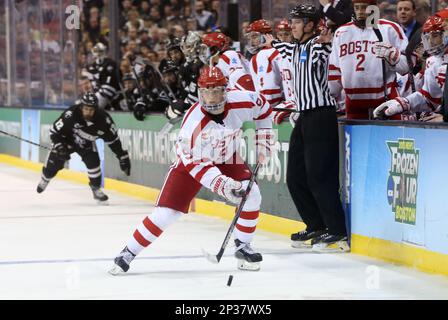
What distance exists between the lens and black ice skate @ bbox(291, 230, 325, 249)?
360 inches

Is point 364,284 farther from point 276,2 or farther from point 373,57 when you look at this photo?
point 276,2

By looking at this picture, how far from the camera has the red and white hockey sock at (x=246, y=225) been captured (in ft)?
26.6

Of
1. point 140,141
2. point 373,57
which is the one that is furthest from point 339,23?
point 140,141

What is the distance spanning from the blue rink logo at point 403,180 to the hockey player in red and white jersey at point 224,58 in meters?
2.43

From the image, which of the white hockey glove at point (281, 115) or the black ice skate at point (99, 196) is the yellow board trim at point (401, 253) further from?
the black ice skate at point (99, 196)

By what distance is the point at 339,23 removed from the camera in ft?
31.0

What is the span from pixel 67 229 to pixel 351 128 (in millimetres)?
3056

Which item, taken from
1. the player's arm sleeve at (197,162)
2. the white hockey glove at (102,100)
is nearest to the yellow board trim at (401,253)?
the player's arm sleeve at (197,162)

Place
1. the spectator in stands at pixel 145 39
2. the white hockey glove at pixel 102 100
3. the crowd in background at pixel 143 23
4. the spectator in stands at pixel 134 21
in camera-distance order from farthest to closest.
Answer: the spectator in stands at pixel 134 21, the spectator in stands at pixel 145 39, the white hockey glove at pixel 102 100, the crowd in background at pixel 143 23

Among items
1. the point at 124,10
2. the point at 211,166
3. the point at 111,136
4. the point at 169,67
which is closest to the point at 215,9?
the point at 169,67

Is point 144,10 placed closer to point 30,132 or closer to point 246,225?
point 30,132

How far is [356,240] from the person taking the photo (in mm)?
8820

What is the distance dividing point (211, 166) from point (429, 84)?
184 centimetres

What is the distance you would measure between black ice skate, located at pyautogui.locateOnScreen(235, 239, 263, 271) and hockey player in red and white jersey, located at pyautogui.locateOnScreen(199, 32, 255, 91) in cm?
257
